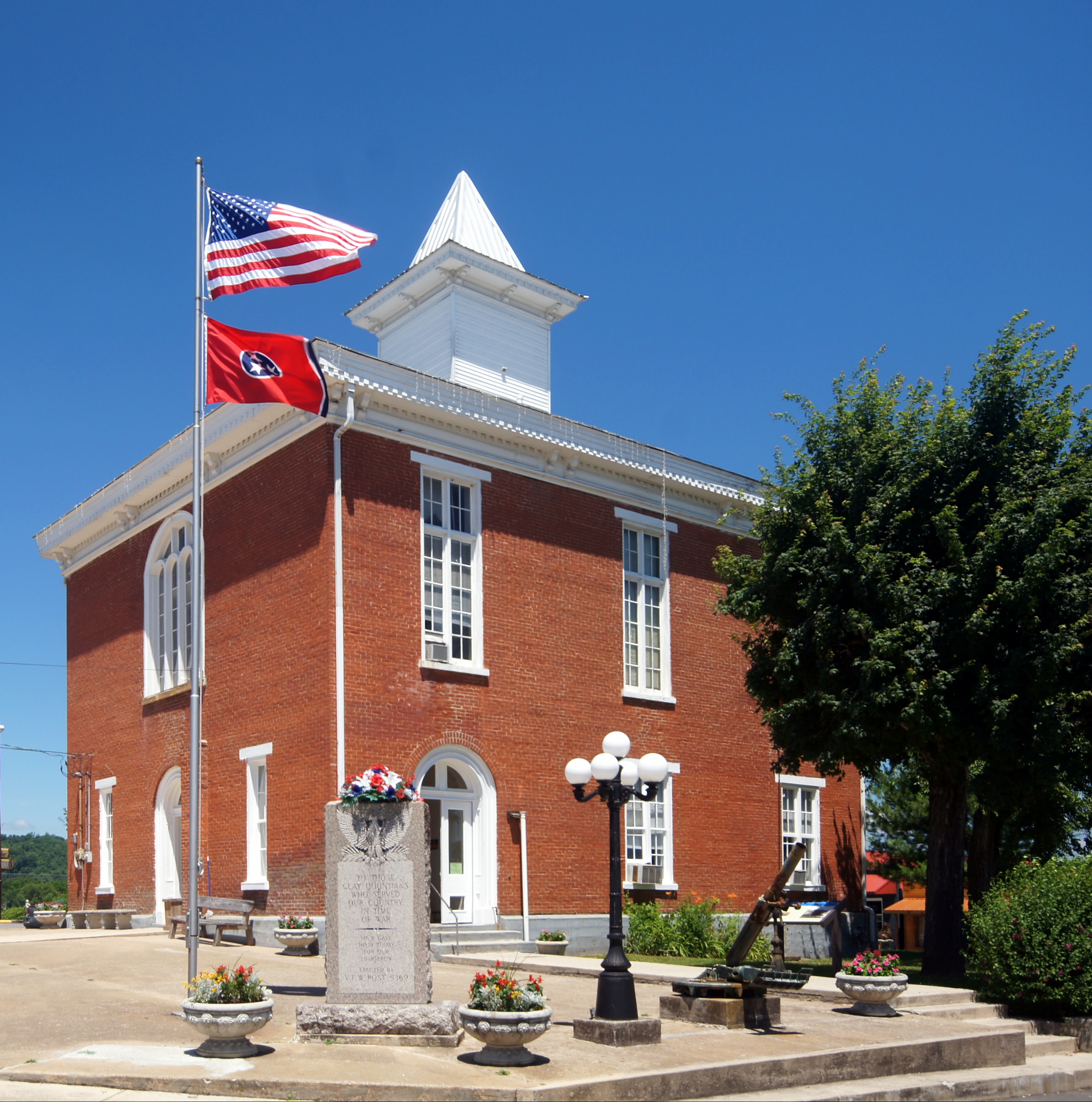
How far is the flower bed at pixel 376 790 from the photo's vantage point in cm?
1265

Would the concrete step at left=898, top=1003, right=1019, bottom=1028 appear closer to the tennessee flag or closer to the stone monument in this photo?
the stone monument

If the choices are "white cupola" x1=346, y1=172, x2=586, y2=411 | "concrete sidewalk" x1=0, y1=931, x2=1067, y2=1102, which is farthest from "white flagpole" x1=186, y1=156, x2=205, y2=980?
"white cupola" x1=346, y1=172, x2=586, y2=411

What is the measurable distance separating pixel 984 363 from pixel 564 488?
8960mm

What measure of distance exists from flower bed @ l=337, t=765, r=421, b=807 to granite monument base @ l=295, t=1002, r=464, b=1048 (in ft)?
6.49

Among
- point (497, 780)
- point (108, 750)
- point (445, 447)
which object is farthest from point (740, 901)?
point (108, 750)

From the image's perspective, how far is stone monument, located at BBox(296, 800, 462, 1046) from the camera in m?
12.2

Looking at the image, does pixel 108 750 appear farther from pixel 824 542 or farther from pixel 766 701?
pixel 824 542

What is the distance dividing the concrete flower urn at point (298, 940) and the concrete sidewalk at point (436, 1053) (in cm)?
222

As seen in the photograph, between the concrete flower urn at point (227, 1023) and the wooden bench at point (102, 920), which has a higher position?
the concrete flower urn at point (227, 1023)

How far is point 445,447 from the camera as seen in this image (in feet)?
80.3

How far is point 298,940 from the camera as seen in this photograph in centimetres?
2056

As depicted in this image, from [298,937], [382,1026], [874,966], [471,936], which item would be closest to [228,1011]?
[382,1026]

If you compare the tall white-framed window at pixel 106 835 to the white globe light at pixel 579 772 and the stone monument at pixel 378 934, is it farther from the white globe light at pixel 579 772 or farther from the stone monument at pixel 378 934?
the stone monument at pixel 378 934

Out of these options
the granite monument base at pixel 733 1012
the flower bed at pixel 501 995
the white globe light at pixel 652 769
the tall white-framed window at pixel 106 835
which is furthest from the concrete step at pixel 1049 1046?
the tall white-framed window at pixel 106 835
